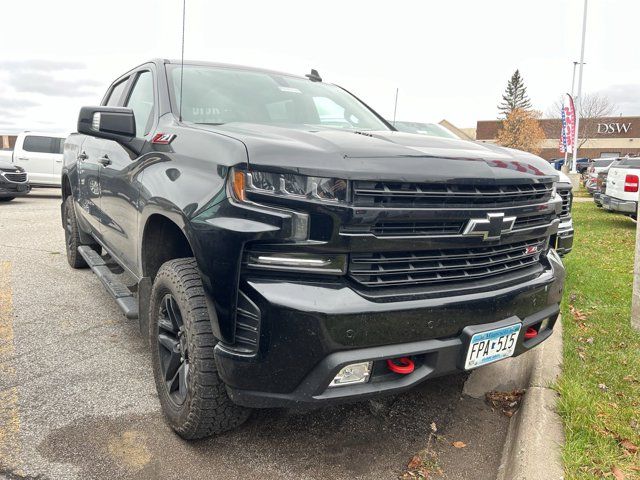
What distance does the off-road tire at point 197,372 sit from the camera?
2.15m

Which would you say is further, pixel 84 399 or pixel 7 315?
pixel 7 315

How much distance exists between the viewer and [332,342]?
6.25 feet

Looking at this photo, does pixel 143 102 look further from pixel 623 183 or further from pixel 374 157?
pixel 623 183

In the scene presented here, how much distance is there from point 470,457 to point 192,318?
4.91 feet

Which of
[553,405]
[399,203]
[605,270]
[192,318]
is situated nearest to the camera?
[399,203]

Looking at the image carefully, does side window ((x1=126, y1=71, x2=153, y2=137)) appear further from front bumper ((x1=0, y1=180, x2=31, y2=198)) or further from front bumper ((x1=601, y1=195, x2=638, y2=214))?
front bumper ((x1=0, y1=180, x2=31, y2=198))

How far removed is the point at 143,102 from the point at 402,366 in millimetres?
2454

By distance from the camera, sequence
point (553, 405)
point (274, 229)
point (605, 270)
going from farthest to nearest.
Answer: point (605, 270) < point (553, 405) < point (274, 229)

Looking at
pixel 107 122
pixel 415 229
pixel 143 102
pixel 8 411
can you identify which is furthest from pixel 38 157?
pixel 415 229

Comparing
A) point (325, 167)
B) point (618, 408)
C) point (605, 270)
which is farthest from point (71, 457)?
point (605, 270)

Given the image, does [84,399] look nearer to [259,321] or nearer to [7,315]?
[259,321]

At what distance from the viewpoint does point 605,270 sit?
6.12 metres

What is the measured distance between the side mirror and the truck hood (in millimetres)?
592

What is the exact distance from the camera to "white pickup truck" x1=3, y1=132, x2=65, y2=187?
14836 millimetres
